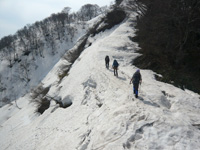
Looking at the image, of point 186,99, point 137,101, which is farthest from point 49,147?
point 186,99

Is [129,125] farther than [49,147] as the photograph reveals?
No

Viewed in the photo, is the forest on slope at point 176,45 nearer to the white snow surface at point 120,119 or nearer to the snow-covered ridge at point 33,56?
the white snow surface at point 120,119

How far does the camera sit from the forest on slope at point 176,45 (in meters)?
14.6

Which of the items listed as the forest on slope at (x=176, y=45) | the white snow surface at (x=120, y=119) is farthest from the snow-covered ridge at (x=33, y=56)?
the white snow surface at (x=120, y=119)

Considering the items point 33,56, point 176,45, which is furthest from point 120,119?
point 33,56

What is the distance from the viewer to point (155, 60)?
677 inches

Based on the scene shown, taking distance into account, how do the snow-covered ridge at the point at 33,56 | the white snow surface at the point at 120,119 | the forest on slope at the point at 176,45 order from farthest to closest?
the snow-covered ridge at the point at 33,56 → the forest on slope at the point at 176,45 → the white snow surface at the point at 120,119

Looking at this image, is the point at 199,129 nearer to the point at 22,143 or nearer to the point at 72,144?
the point at 72,144

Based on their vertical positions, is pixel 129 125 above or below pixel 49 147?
above

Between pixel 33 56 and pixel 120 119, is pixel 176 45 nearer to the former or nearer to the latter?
pixel 120 119

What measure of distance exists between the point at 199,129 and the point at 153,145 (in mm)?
2493

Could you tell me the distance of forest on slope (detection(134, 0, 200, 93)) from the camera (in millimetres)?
14586

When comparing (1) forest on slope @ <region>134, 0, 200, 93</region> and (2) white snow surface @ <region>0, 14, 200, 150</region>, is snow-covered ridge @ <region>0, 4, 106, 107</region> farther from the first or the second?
(2) white snow surface @ <region>0, 14, 200, 150</region>

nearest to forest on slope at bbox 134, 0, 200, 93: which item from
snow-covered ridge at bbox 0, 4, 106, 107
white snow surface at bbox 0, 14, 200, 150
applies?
white snow surface at bbox 0, 14, 200, 150
